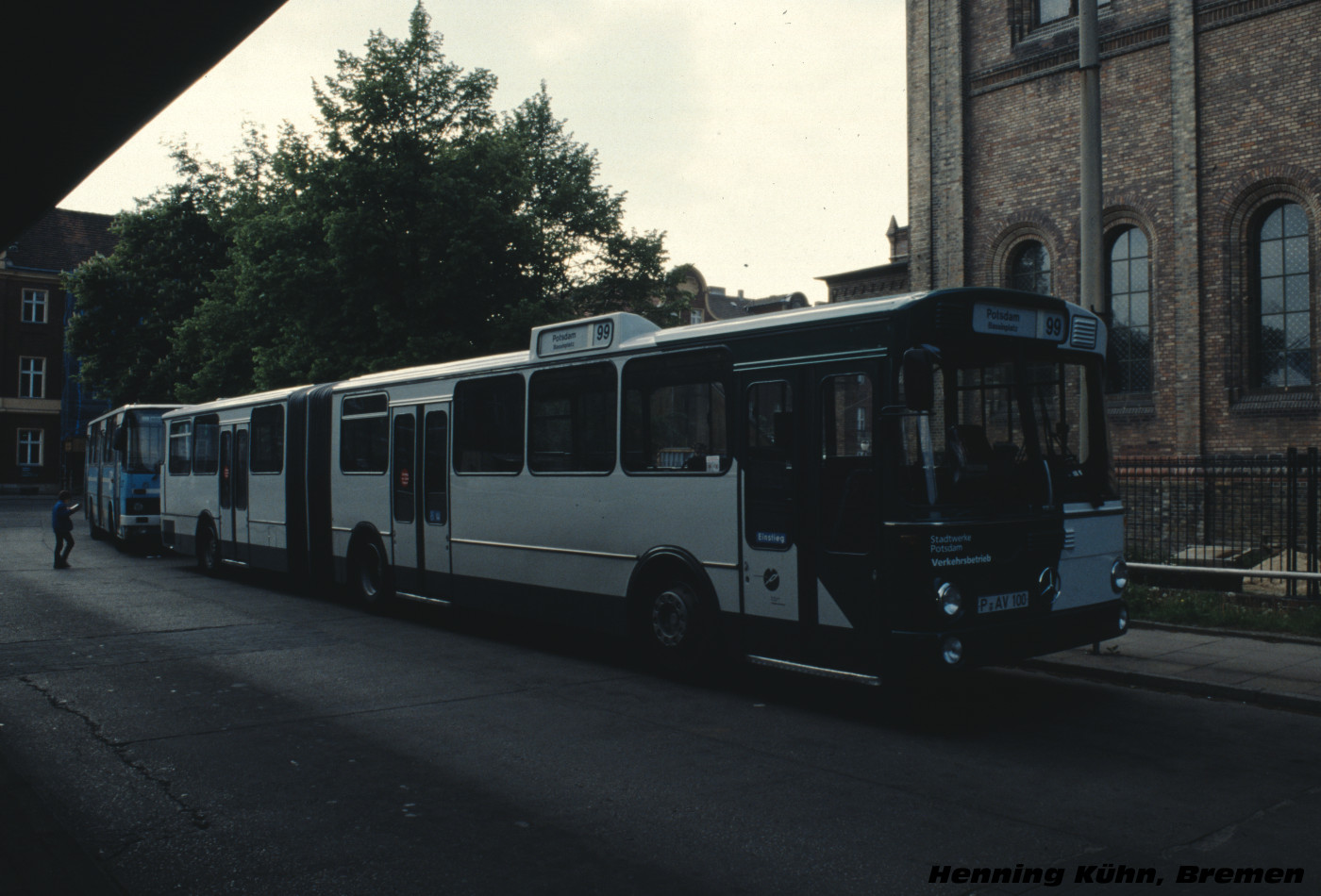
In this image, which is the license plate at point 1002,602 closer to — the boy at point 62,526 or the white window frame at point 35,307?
the boy at point 62,526

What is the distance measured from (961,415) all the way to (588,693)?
A: 3.52 m

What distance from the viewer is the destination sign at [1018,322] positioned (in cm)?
711

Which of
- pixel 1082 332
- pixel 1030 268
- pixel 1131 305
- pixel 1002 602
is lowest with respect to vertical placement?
pixel 1002 602

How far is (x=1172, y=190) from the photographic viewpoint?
64.1 ft

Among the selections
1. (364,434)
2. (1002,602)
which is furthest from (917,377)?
(364,434)

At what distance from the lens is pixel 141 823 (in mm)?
5129

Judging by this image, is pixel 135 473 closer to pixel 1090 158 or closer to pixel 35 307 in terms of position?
pixel 1090 158

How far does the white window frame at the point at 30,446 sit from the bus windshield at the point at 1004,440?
6283 centimetres

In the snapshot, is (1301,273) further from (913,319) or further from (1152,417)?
(913,319)

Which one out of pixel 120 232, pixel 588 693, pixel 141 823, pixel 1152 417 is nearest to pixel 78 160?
pixel 141 823

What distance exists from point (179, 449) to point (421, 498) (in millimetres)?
9198

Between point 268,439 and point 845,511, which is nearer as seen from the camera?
point 845,511

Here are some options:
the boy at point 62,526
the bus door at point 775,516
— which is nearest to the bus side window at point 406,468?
the bus door at point 775,516

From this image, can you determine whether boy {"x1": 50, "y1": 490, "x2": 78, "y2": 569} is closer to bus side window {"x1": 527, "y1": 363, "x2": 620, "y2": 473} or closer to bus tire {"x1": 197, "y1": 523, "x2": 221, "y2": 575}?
bus tire {"x1": 197, "y1": 523, "x2": 221, "y2": 575}
